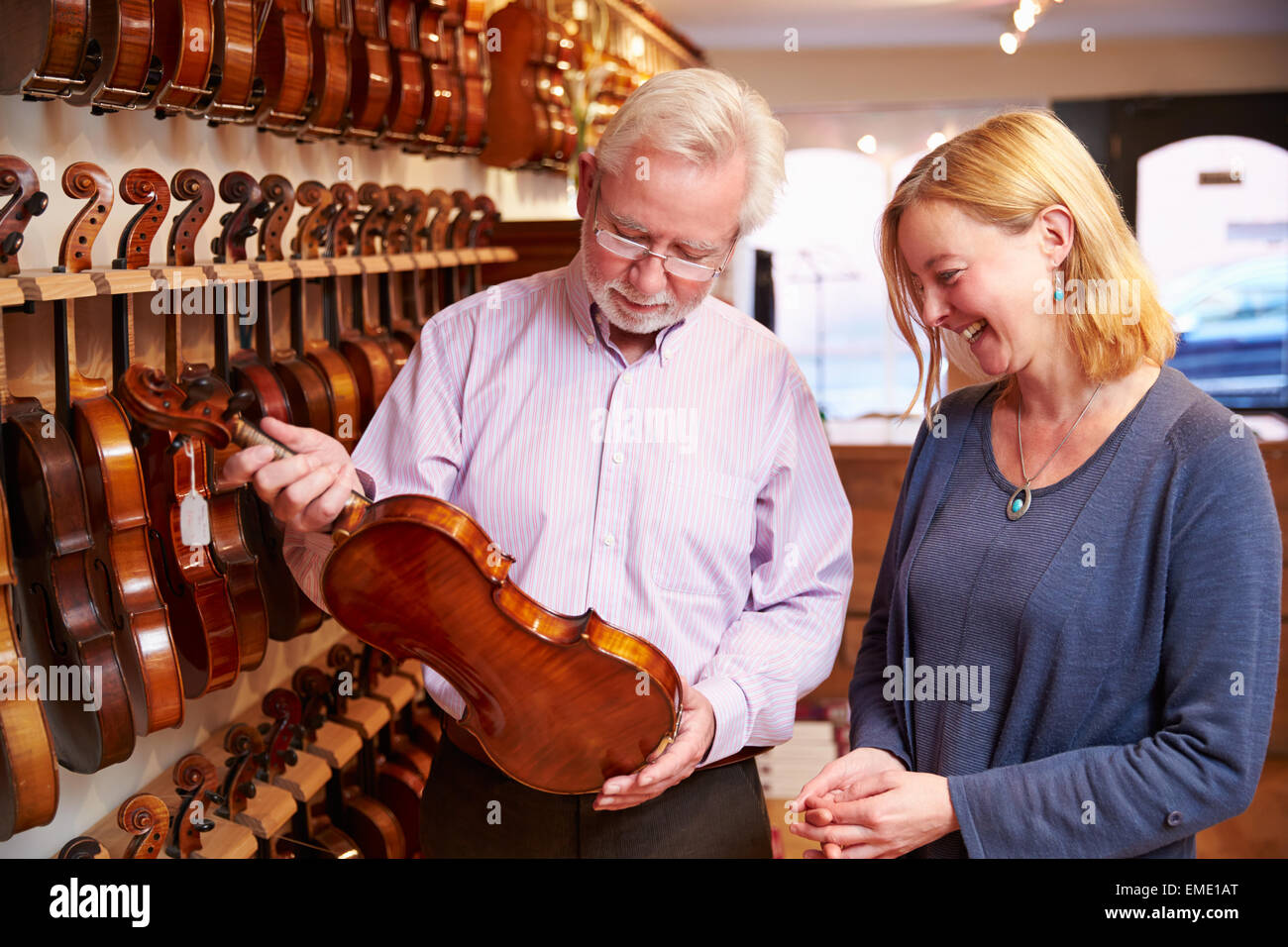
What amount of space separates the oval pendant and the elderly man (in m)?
0.31

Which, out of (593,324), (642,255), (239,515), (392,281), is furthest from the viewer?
(392,281)

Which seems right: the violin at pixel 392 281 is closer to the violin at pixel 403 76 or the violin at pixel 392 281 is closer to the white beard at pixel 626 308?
the violin at pixel 403 76

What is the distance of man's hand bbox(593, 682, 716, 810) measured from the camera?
153cm

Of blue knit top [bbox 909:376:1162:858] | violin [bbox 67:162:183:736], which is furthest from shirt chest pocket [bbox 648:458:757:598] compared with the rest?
violin [bbox 67:162:183:736]

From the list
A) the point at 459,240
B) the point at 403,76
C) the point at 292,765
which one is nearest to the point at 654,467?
the point at 292,765

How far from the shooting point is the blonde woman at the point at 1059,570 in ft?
4.45

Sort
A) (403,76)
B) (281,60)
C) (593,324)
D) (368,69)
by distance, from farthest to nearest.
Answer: (403,76) < (368,69) < (281,60) < (593,324)

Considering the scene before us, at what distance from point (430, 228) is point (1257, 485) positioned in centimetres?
245

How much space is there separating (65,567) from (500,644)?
0.80 meters

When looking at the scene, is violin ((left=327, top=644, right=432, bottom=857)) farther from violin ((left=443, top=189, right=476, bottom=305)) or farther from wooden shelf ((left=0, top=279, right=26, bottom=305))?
wooden shelf ((left=0, top=279, right=26, bottom=305))

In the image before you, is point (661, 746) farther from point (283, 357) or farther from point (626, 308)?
point (283, 357)

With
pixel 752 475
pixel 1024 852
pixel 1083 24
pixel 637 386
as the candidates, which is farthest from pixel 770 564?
pixel 1083 24

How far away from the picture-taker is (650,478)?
5.62ft
